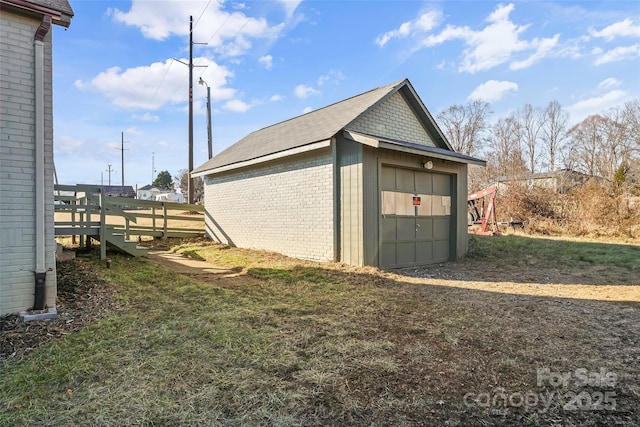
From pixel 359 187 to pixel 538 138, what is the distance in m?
32.1

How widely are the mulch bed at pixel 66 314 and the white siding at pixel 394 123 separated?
6.11 metres

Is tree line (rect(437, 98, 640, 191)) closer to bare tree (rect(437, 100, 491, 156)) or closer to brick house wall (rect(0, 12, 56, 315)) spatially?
bare tree (rect(437, 100, 491, 156))

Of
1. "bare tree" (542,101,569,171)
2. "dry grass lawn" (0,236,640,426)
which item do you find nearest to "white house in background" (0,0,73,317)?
"dry grass lawn" (0,236,640,426)

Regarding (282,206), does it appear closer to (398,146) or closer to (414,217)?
(414,217)

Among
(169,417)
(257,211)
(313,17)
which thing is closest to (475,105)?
(313,17)

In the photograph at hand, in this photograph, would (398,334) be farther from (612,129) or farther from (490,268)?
(612,129)

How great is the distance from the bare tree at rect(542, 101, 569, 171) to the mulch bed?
36.0 metres

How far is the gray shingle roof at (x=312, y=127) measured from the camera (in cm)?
870

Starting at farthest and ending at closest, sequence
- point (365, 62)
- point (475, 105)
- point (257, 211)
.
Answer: point (475, 105), point (365, 62), point (257, 211)

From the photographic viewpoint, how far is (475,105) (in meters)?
33.2

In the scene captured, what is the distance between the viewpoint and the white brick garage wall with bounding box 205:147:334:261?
8484 millimetres

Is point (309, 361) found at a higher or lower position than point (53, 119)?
lower

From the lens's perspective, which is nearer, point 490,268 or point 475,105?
point 490,268

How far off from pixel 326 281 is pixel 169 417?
182 inches
